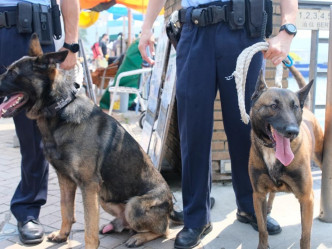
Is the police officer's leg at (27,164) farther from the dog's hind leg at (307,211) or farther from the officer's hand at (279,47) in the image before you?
the dog's hind leg at (307,211)

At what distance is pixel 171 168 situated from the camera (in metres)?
4.88

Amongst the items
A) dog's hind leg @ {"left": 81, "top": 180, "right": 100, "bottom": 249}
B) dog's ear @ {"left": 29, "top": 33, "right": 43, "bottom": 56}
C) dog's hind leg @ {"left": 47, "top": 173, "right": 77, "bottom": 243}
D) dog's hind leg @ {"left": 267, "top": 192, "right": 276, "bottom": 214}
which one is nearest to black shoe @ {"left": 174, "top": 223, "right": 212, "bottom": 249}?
dog's hind leg @ {"left": 81, "top": 180, "right": 100, "bottom": 249}

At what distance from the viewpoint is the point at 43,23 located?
2.81 meters

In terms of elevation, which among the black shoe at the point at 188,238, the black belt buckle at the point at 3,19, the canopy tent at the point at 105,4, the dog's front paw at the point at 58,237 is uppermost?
the canopy tent at the point at 105,4

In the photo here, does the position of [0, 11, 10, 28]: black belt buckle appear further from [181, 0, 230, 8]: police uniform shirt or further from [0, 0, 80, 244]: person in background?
[181, 0, 230, 8]: police uniform shirt

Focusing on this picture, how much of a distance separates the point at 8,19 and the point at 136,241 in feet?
6.22

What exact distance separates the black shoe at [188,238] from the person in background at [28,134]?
1098mm

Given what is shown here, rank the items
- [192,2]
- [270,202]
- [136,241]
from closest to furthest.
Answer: [192,2] → [136,241] → [270,202]

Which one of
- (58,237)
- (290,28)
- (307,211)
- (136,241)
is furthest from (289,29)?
(58,237)

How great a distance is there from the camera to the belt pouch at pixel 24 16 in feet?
8.89

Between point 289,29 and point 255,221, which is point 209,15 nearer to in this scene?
point 289,29

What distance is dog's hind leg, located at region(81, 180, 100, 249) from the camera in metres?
2.60

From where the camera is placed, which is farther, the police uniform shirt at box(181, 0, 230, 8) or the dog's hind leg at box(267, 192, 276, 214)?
the dog's hind leg at box(267, 192, 276, 214)

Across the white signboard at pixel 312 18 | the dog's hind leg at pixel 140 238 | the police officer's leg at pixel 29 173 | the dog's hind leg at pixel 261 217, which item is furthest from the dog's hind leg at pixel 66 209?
the white signboard at pixel 312 18
